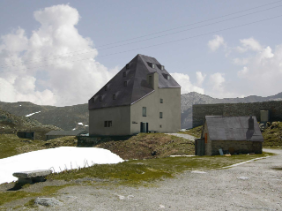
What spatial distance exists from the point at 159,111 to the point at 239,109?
16.6 m

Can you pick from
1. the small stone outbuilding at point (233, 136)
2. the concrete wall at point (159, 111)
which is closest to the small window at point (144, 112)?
the concrete wall at point (159, 111)

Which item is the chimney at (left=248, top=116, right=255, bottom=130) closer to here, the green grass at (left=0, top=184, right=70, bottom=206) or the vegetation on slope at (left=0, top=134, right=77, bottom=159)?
the green grass at (left=0, top=184, right=70, bottom=206)

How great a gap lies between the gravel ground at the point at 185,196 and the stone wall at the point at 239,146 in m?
14.6

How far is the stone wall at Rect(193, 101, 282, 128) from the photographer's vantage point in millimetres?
52384

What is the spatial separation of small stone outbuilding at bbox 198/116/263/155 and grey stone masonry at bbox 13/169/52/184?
1979 centimetres

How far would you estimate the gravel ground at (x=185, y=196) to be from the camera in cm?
832

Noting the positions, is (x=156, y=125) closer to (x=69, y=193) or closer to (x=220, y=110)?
(x=220, y=110)

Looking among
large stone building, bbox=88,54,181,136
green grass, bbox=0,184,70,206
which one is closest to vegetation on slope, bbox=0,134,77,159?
large stone building, bbox=88,54,181,136

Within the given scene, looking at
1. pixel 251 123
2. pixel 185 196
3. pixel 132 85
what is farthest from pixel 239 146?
pixel 132 85

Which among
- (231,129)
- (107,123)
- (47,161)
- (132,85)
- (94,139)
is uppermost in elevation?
(132,85)

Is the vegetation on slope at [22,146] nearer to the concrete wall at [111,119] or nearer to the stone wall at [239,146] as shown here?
the concrete wall at [111,119]

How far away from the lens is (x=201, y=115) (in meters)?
62.2

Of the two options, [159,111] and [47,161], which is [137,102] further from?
[47,161]

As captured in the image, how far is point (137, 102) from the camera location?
50625mm
